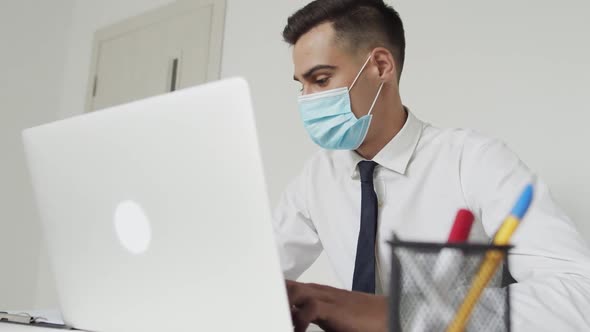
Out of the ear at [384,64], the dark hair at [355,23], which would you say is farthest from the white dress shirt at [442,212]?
the dark hair at [355,23]

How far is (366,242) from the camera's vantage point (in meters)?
1.13

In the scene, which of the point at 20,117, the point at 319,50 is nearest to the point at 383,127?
the point at 319,50

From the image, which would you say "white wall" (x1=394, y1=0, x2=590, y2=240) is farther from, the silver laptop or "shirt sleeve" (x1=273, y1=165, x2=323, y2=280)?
the silver laptop

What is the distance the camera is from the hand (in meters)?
0.68

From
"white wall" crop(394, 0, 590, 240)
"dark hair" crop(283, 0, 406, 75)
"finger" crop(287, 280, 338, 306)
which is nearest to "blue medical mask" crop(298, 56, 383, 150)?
"dark hair" crop(283, 0, 406, 75)

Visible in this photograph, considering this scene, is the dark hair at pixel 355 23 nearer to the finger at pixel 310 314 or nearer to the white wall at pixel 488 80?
the white wall at pixel 488 80

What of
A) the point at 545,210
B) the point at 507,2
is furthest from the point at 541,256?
the point at 507,2

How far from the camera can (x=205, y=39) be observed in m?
2.33

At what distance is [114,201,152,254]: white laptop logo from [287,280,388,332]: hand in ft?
0.68

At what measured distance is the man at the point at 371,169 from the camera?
1.07 metres

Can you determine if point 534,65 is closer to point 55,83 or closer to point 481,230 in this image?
point 481,230

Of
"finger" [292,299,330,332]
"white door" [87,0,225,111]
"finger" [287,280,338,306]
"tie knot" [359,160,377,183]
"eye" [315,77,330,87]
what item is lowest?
"finger" [292,299,330,332]

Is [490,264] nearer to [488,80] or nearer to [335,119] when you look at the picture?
[335,119]

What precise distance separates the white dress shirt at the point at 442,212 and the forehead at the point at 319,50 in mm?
234
